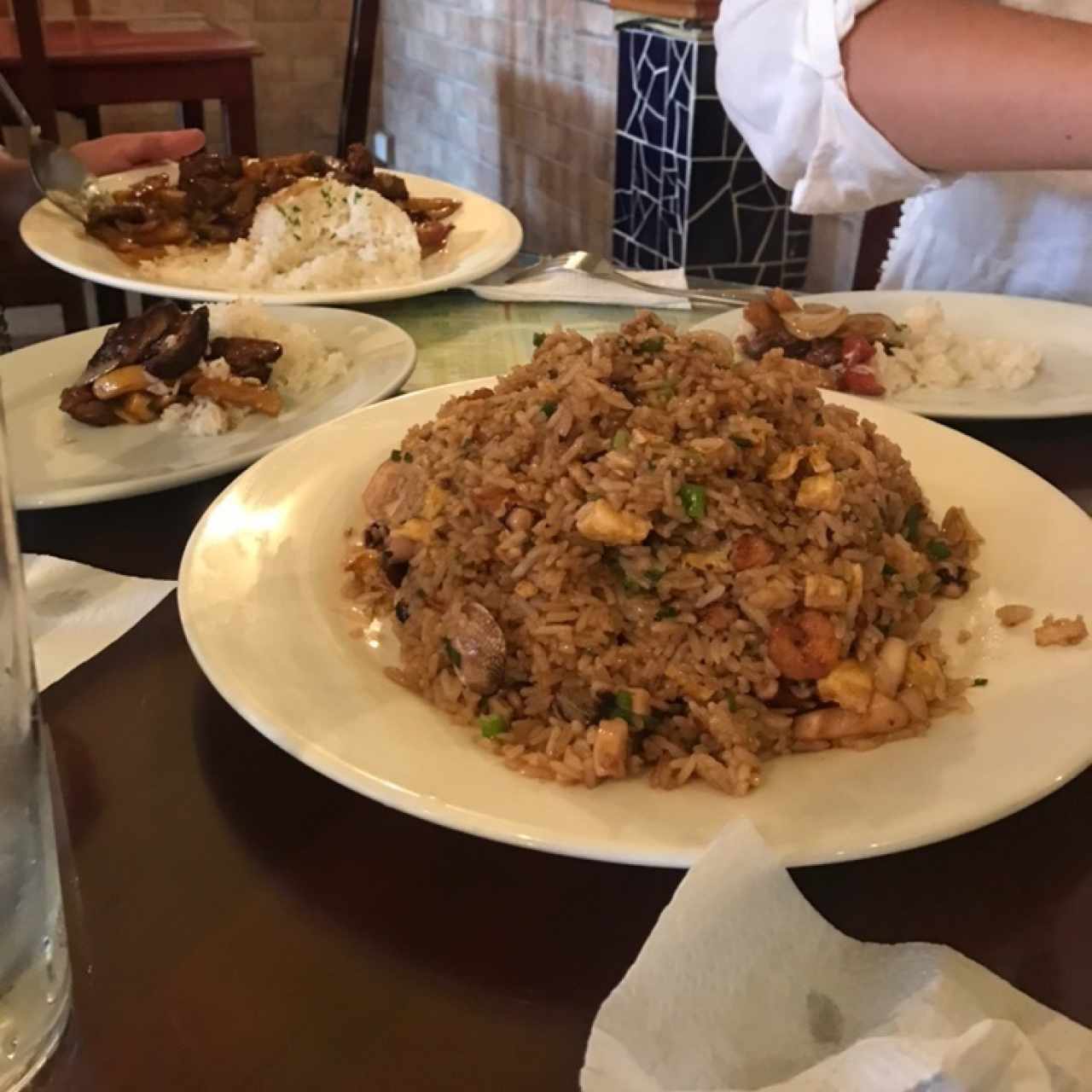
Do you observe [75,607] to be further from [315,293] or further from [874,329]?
[874,329]

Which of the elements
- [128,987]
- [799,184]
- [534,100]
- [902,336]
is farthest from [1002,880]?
[534,100]

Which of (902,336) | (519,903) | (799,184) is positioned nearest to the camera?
(519,903)

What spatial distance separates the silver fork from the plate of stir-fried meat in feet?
0.18

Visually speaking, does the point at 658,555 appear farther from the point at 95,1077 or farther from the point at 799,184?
the point at 799,184

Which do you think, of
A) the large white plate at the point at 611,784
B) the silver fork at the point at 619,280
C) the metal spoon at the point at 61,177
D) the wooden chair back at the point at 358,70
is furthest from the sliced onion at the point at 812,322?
the wooden chair back at the point at 358,70

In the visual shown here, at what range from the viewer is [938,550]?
35.8 inches

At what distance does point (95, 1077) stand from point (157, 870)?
142mm

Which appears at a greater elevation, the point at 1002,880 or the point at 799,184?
the point at 799,184

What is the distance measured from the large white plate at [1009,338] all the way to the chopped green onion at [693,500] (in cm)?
54

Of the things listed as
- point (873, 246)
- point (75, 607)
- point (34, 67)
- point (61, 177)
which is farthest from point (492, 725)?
point (34, 67)

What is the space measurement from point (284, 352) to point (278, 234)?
1.74 feet

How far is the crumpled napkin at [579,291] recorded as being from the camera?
5.47 feet

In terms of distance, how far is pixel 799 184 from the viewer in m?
1.59

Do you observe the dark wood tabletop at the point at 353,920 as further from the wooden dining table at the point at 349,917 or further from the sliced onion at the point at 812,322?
the sliced onion at the point at 812,322
